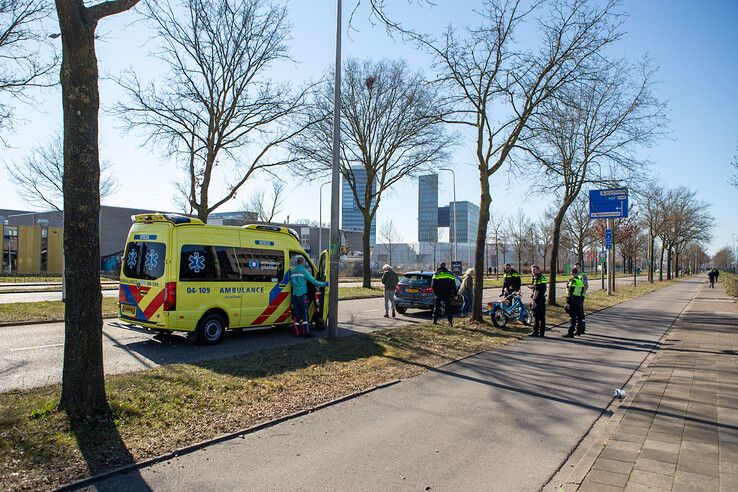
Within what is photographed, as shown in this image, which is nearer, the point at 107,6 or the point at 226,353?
the point at 107,6

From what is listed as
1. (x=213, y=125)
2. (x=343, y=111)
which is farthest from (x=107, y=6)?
(x=343, y=111)

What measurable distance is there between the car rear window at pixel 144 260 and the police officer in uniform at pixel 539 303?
325 inches

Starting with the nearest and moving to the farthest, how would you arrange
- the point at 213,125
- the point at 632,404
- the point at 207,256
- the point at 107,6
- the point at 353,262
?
1. the point at 107,6
2. the point at 632,404
3. the point at 207,256
4. the point at 213,125
5. the point at 353,262

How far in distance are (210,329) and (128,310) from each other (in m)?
1.64

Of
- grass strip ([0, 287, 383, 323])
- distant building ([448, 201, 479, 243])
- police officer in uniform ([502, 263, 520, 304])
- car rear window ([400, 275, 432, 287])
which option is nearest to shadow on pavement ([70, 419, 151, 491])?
grass strip ([0, 287, 383, 323])

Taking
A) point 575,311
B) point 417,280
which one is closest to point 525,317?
point 575,311

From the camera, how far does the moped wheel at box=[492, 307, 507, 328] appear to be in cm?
1360

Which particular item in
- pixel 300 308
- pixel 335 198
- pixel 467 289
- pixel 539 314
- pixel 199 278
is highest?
pixel 335 198

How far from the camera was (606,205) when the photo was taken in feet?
74.6

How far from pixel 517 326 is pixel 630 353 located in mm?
3882

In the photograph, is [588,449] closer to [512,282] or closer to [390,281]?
[512,282]

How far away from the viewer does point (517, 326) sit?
13.9m

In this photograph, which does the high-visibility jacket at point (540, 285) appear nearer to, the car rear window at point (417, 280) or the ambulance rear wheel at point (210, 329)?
the car rear window at point (417, 280)

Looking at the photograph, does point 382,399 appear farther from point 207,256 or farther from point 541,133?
point 541,133
